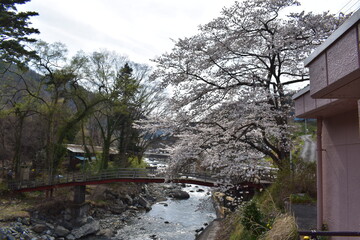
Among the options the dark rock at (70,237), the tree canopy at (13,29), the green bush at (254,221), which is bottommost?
the dark rock at (70,237)

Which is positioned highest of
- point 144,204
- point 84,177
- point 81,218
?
point 84,177

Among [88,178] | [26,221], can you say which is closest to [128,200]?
[88,178]

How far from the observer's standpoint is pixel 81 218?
1880cm

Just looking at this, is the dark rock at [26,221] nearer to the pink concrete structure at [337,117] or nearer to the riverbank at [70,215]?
the riverbank at [70,215]

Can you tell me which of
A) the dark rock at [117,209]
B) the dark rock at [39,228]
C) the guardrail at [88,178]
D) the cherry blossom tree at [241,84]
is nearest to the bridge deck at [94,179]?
the guardrail at [88,178]

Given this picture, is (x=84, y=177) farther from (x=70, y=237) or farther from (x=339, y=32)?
(x=339, y=32)

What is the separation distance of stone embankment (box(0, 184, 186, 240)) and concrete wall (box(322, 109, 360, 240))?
42.8 feet

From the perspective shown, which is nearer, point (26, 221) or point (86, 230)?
point (26, 221)

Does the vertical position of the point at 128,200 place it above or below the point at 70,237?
above

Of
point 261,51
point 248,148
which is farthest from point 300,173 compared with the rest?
point 261,51

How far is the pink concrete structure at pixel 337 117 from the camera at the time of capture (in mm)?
3189

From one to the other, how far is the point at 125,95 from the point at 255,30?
18.5 meters

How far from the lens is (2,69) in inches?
773

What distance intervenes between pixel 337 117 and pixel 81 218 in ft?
57.0
